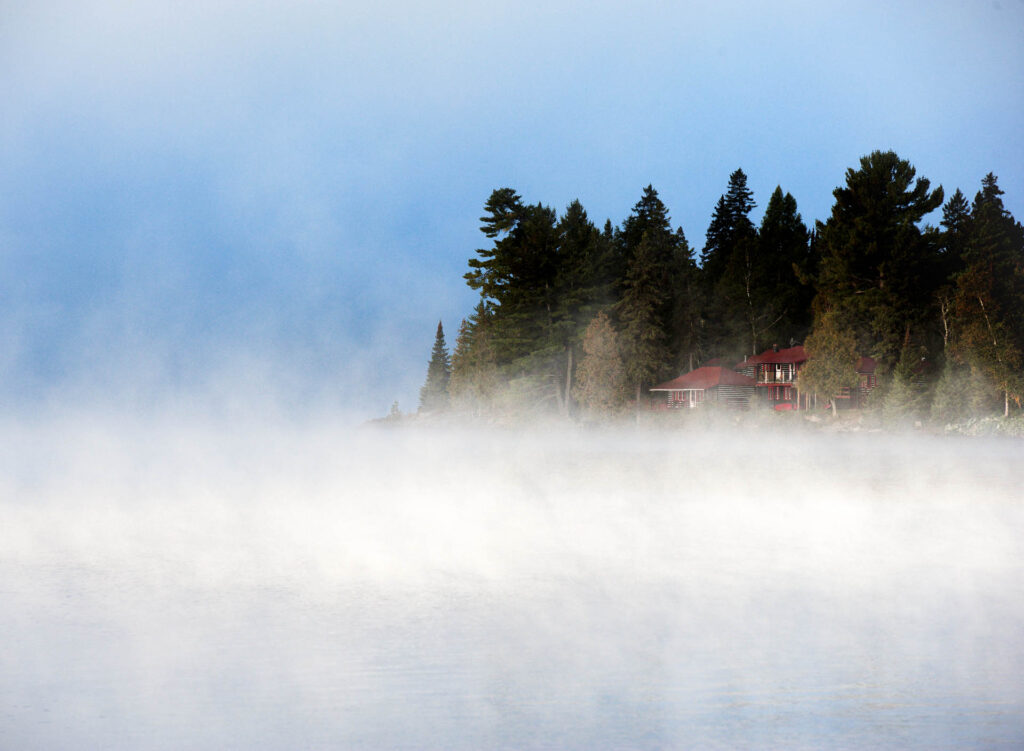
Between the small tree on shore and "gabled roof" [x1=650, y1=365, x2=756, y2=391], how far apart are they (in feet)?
31.0

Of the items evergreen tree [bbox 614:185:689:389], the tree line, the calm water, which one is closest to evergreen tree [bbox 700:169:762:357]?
the tree line

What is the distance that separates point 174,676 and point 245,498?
41.6 ft

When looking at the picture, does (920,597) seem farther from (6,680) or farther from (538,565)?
(6,680)

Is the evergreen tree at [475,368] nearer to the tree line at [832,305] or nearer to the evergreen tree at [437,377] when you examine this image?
the tree line at [832,305]

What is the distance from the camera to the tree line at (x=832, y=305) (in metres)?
43.5

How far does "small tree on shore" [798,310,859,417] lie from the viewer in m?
48.0

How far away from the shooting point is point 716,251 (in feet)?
287

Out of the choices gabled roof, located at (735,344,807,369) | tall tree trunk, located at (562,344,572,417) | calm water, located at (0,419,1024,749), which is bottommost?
calm water, located at (0,419,1024,749)

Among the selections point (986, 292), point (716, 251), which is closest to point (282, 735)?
point (986, 292)

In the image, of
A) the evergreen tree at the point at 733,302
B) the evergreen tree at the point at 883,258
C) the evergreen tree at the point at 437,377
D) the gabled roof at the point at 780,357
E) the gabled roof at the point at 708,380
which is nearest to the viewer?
the evergreen tree at the point at 883,258

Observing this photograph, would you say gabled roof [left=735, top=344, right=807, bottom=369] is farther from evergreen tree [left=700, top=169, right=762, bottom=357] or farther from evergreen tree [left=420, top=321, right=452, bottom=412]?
evergreen tree [left=420, top=321, right=452, bottom=412]

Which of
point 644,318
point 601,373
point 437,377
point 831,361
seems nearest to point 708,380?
point 644,318

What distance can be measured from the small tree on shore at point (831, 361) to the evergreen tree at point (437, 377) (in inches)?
2221

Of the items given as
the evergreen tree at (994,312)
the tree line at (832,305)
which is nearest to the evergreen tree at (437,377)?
the tree line at (832,305)
